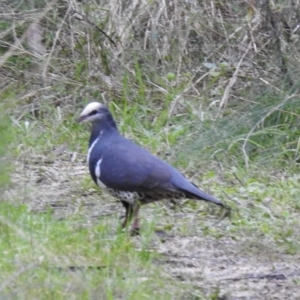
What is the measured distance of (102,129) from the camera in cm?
593

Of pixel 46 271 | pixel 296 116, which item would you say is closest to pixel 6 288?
pixel 46 271

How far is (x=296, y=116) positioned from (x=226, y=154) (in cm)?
63

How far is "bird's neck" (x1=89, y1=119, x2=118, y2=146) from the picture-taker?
5914 mm

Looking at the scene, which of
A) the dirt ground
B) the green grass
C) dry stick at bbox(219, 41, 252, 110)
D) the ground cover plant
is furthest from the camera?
dry stick at bbox(219, 41, 252, 110)

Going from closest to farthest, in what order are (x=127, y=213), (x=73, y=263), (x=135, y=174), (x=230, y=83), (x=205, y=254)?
(x=73, y=263) < (x=205, y=254) < (x=135, y=174) < (x=127, y=213) < (x=230, y=83)

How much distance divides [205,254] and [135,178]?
0.56 metres

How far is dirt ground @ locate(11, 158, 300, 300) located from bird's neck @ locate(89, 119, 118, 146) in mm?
473

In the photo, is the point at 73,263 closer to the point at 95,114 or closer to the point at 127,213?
the point at 127,213

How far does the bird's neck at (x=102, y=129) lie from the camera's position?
19.4ft

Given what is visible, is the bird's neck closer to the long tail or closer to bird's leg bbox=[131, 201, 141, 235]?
bird's leg bbox=[131, 201, 141, 235]

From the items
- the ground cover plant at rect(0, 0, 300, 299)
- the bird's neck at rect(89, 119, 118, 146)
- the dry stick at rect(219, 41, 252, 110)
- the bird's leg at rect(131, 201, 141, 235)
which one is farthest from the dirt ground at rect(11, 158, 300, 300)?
the dry stick at rect(219, 41, 252, 110)

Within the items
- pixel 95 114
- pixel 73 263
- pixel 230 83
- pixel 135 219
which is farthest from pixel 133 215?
pixel 230 83

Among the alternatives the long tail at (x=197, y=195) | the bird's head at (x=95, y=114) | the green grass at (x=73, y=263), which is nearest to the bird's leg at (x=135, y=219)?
the green grass at (x=73, y=263)

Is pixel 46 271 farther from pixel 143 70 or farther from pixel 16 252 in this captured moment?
pixel 143 70
